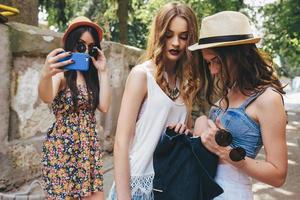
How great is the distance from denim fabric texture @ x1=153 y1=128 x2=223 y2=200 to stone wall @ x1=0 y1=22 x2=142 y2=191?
2402 millimetres

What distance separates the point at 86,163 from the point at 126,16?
354 inches

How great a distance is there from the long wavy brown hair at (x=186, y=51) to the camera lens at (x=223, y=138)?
0.44 m

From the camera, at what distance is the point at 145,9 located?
1888 cm

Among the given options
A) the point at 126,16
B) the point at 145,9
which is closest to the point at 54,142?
the point at 126,16

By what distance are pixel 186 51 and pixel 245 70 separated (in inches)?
14.8

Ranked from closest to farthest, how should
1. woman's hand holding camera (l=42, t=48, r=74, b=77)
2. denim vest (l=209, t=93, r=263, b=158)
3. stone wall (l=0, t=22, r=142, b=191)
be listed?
denim vest (l=209, t=93, r=263, b=158) → woman's hand holding camera (l=42, t=48, r=74, b=77) → stone wall (l=0, t=22, r=142, b=191)

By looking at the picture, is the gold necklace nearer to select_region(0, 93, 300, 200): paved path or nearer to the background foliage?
select_region(0, 93, 300, 200): paved path

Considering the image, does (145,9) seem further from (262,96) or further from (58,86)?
(262,96)

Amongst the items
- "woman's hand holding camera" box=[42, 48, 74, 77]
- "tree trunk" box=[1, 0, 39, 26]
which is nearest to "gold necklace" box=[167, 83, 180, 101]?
"woman's hand holding camera" box=[42, 48, 74, 77]

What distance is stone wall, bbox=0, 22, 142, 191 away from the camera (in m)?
3.67

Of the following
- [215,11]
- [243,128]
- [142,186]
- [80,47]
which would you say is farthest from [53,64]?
[215,11]

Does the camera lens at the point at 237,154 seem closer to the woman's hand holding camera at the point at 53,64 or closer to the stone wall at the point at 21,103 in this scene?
the woman's hand holding camera at the point at 53,64

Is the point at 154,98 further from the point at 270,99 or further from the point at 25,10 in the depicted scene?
the point at 25,10

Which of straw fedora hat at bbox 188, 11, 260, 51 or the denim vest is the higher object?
straw fedora hat at bbox 188, 11, 260, 51
